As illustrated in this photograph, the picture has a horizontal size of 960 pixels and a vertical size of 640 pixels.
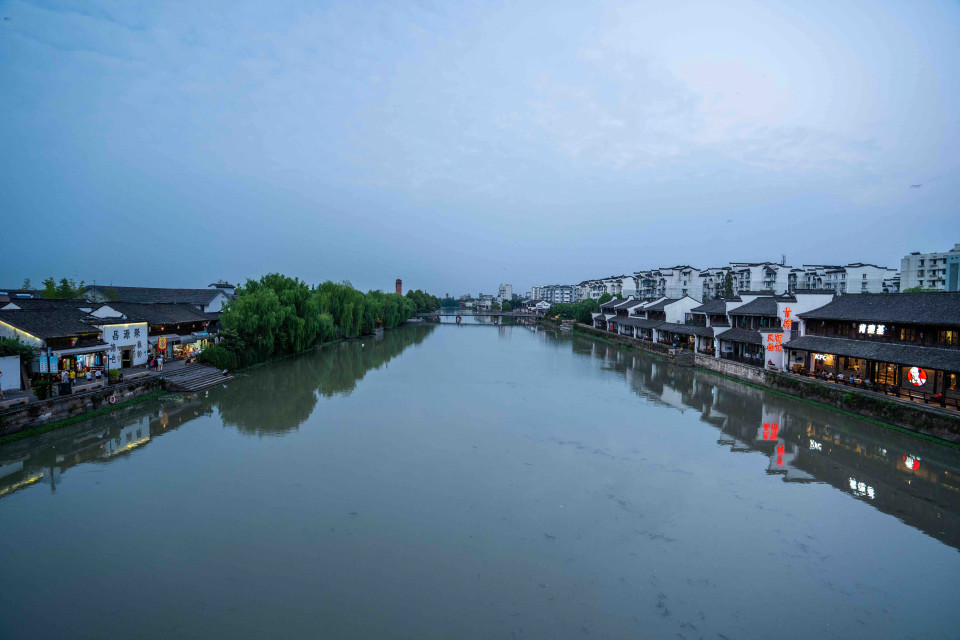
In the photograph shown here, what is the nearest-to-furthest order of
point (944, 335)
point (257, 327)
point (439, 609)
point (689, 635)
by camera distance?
point (689, 635), point (439, 609), point (944, 335), point (257, 327)

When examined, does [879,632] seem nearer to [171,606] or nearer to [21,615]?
[171,606]

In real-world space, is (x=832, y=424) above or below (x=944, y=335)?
below

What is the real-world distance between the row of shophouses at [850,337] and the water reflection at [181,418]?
19383 mm

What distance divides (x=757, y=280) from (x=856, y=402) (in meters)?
38.8

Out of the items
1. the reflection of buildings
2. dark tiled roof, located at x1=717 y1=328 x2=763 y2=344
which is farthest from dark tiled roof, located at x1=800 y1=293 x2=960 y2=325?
the reflection of buildings

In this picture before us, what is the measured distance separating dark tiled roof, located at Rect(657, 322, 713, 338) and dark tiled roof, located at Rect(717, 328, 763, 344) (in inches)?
58.4

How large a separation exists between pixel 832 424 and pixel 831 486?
19.4 feet

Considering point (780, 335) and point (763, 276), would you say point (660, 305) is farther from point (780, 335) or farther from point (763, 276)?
point (763, 276)

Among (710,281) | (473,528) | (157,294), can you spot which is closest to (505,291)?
(710,281)

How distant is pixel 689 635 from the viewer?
5172 mm

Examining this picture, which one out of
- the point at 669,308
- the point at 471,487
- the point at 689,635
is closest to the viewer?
the point at 689,635

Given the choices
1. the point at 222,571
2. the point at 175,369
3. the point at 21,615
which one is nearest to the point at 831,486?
the point at 222,571

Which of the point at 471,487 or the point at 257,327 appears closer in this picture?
the point at 471,487

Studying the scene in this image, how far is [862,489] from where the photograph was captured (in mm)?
9383
